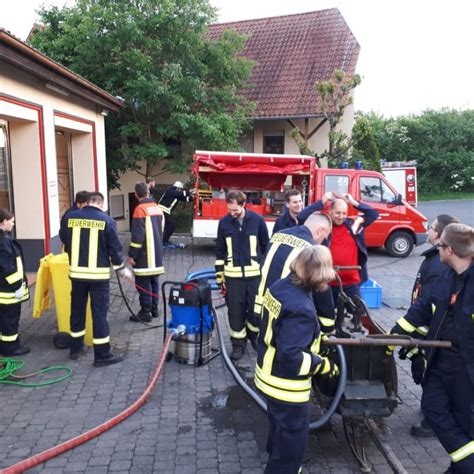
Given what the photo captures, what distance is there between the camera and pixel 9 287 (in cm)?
560

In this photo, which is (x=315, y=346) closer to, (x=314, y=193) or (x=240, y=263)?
(x=240, y=263)

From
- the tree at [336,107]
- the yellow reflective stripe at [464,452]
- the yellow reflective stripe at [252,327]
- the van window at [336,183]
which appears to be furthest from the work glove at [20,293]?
the tree at [336,107]

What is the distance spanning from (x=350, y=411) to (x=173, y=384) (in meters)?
2.12

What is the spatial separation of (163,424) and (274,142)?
17.0m

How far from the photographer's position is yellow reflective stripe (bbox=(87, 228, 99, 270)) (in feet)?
17.7

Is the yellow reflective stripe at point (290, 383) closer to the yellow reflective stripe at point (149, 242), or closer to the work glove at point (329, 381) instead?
the work glove at point (329, 381)

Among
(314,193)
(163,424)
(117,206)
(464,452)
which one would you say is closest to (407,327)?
(464,452)

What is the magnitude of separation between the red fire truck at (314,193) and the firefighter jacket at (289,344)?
9.02 meters

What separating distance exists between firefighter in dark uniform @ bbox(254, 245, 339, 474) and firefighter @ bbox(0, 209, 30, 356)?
3.66m

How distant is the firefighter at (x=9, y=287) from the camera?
5.55 metres

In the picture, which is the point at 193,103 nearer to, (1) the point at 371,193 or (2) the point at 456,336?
(1) the point at 371,193

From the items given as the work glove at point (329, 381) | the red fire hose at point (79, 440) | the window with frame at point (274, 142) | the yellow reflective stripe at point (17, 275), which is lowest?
the red fire hose at point (79, 440)

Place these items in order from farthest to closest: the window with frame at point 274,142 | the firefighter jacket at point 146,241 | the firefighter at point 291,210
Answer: the window with frame at point 274,142 < the firefighter jacket at point 146,241 < the firefighter at point 291,210

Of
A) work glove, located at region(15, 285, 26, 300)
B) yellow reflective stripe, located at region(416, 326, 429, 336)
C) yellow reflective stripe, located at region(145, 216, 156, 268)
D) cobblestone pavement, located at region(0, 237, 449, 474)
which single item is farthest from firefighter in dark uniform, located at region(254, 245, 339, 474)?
yellow reflective stripe, located at region(145, 216, 156, 268)
